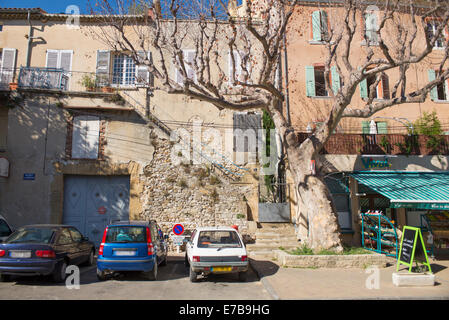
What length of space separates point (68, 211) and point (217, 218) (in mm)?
6943

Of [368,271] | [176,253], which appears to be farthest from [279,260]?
[176,253]

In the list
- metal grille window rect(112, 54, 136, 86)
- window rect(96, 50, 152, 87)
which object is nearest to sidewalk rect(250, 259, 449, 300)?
window rect(96, 50, 152, 87)

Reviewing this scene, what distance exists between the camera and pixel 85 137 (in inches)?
578

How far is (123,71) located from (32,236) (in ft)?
33.3

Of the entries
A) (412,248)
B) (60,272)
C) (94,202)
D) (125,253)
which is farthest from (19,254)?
(412,248)

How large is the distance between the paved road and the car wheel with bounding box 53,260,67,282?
8.0 inches

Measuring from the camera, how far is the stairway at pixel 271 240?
38.8ft

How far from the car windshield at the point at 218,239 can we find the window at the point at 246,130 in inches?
269

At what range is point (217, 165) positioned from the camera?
15.0 metres

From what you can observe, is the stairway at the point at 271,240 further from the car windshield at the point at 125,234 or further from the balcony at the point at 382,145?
the car windshield at the point at 125,234

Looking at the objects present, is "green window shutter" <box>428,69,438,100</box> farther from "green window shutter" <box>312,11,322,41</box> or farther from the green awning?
"green window shutter" <box>312,11,322,41</box>

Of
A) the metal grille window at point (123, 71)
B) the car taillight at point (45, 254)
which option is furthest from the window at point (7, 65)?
the car taillight at point (45, 254)
